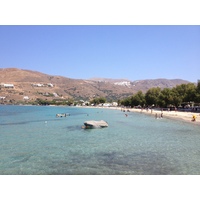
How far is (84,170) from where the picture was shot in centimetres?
1389

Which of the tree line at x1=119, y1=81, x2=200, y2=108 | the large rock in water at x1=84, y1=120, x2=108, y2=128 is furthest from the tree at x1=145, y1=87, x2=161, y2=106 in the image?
the large rock in water at x1=84, y1=120, x2=108, y2=128

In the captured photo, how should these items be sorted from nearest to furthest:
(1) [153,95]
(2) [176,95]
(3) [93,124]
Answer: (3) [93,124], (2) [176,95], (1) [153,95]

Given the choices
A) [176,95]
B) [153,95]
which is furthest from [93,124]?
[153,95]

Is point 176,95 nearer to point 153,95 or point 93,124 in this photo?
point 153,95

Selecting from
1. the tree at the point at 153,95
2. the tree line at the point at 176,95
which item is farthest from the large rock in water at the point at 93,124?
the tree at the point at 153,95

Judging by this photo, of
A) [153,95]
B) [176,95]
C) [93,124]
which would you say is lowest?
[93,124]

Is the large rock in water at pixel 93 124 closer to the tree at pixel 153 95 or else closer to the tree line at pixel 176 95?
the tree line at pixel 176 95
